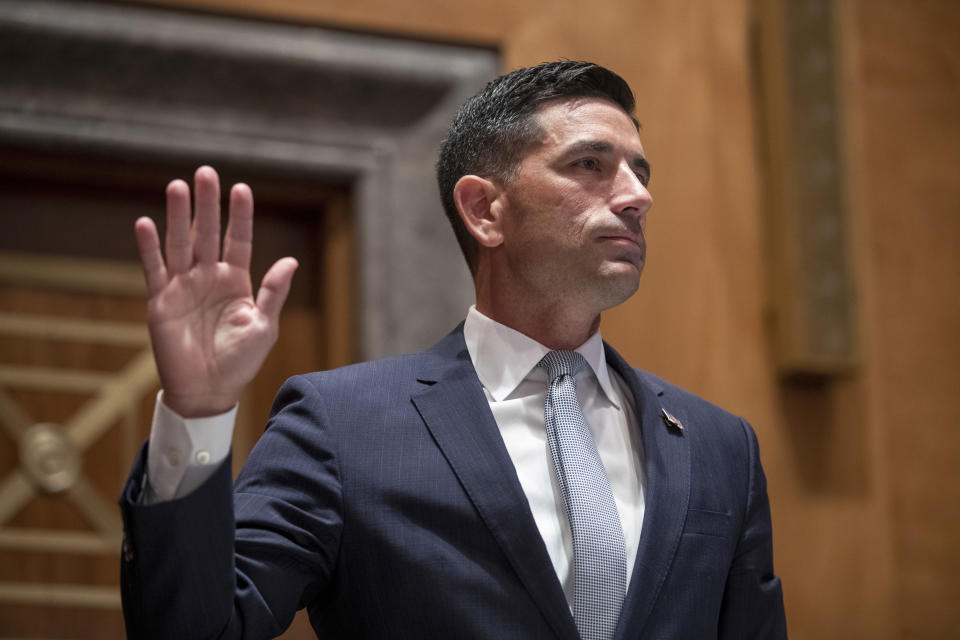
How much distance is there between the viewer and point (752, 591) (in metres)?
1.39

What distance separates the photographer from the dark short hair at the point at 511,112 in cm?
159

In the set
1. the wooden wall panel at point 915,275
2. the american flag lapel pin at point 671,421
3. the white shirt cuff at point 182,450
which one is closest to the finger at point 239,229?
the white shirt cuff at point 182,450

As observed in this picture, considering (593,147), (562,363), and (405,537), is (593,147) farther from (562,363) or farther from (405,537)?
(405,537)

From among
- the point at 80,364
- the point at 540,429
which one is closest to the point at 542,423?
the point at 540,429

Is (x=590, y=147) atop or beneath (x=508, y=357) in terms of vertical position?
atop

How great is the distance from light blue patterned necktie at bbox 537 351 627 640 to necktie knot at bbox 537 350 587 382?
0.02 m

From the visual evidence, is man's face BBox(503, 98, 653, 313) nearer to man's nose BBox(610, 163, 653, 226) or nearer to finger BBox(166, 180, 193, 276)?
man's nose BBox(610, 163, 653, 226)

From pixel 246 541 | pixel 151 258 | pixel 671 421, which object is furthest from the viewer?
pixel 671 421

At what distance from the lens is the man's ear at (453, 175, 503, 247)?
1.59 metres

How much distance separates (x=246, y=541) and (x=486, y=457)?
0.27 metres

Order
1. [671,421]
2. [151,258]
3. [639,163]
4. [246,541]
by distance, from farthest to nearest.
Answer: [639,163], [671,421], [246,541], [151,258]

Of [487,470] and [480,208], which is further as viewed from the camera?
[480,208]

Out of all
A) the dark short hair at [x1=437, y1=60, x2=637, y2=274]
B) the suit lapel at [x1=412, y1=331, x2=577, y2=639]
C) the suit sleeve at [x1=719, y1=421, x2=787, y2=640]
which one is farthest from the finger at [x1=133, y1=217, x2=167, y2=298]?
the suit sleeve at [x1=719, y1=421, x2=787, y2=640]

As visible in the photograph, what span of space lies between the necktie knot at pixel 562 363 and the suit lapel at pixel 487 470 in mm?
92
